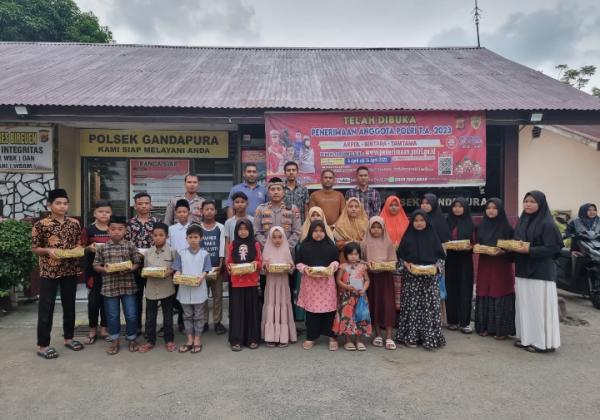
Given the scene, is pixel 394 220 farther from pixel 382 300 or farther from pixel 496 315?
pixel 496 315

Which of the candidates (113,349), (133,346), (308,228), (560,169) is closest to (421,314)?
(308,228)

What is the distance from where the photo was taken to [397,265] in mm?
4145

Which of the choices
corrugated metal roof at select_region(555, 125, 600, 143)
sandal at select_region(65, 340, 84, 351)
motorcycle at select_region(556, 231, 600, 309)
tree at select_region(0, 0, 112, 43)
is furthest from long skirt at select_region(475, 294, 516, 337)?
tree at select_region(0, 0, 112, 43)

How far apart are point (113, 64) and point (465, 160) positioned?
6918 millimetres

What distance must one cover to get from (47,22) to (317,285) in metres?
21.5

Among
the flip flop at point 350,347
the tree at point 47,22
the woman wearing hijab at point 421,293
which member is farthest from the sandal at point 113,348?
the tree at point 47,22

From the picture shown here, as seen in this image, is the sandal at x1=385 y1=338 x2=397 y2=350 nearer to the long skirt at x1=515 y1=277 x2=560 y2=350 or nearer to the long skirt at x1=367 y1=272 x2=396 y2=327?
the long skirt at x1=367 y1=272 x2=396 y2=327

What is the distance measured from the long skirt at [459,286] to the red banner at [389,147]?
153cm

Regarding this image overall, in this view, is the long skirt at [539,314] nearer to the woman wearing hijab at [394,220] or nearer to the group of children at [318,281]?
the group of children at [318,281]

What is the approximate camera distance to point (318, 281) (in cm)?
403

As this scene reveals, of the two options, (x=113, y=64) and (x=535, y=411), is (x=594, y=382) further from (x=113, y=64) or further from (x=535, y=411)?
(x=113, y=64)

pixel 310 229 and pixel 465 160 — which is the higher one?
pixel 465 160

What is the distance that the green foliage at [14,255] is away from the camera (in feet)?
16.5

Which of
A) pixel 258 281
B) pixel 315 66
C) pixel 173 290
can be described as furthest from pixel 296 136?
pixel 315 66
